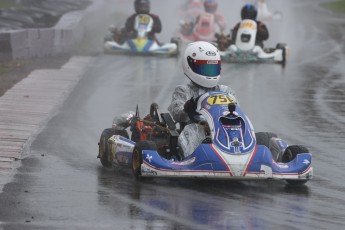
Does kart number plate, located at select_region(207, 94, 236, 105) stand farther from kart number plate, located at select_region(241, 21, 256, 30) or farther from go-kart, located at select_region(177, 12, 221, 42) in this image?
go-kart, located at select_region(177, 12, 221, 42)

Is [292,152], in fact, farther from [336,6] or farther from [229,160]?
[336,6]

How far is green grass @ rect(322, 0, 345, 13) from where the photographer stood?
49.3 meters

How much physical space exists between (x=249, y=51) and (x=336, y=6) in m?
28.4

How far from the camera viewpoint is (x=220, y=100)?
394 inches

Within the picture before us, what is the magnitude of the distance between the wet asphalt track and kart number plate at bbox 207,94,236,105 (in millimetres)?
809


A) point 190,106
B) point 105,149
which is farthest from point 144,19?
point 190,106

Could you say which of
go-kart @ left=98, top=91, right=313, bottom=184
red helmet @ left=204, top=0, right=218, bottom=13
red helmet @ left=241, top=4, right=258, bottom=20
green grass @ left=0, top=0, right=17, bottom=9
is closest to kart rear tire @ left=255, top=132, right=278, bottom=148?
go-kart @ left=98, top=91, right=313, bottom=184

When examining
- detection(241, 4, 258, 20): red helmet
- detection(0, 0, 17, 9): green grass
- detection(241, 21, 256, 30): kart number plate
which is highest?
detection(241, 4, 258, 20): red helmet

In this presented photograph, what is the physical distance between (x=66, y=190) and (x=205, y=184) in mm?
1357

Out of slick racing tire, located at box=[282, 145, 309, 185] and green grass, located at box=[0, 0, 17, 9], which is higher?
slick racing tire, located at box=[282, 145, 309, 185]

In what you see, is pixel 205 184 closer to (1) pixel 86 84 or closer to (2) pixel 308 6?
(1) pixel 86 84

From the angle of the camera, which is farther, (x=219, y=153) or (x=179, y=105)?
(x=179, y=105)

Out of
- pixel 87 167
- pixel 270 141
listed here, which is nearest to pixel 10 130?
pixel 87 167

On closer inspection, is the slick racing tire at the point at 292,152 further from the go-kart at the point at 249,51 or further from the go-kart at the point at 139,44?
the go-kart at the point at 139,44
